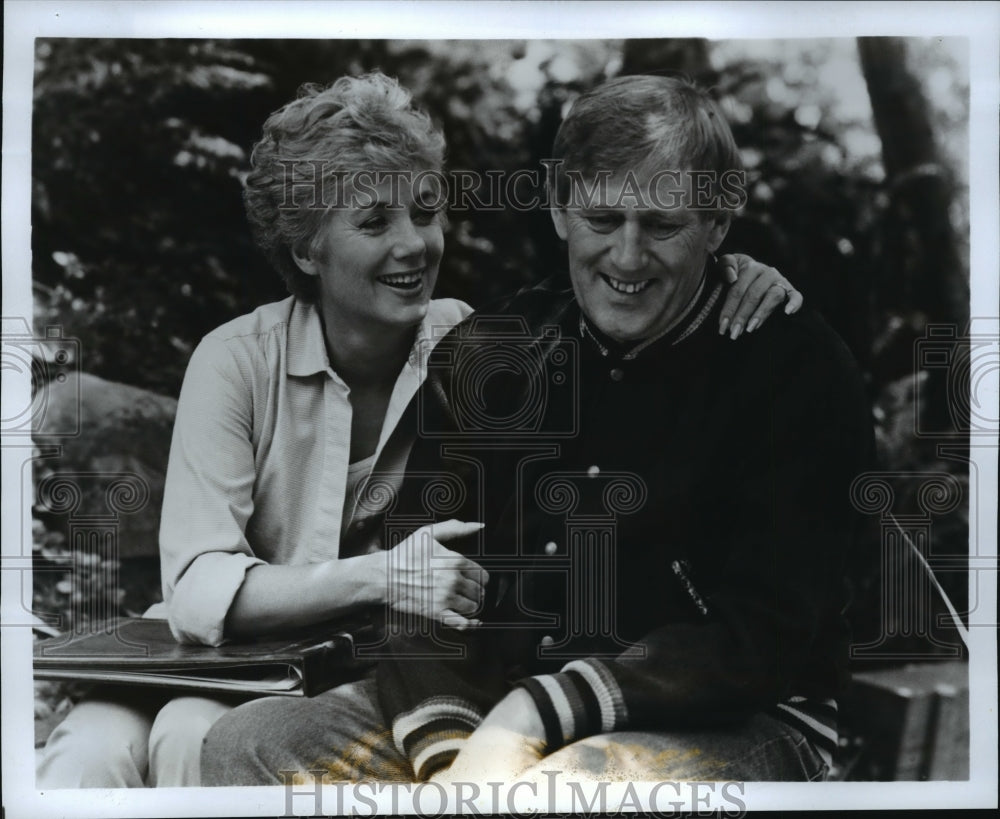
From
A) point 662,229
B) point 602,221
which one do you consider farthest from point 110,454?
point 662,229

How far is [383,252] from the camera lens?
13.4 ft

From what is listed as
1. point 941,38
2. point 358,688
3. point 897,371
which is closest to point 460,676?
point 358,688

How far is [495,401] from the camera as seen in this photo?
412 cm

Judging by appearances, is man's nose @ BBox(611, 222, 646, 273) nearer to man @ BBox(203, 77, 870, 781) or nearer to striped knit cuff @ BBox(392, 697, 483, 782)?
man @ BBox(203, 77, 870, 781)

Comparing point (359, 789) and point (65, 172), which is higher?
point (65, 172)

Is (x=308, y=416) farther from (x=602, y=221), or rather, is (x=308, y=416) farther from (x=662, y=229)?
(x=662, y=229)

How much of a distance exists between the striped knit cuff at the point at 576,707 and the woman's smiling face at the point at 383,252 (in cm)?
138

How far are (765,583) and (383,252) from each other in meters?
1.77

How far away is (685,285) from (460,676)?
Result: 158 centimetres

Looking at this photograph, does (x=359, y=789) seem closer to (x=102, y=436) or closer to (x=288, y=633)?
(x=288, y=633)

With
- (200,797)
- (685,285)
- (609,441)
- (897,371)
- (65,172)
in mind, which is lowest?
(200,797)

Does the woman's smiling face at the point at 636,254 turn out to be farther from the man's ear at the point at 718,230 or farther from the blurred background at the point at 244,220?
the blurred background at the point at 244,220

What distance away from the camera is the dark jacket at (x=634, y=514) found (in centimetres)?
403

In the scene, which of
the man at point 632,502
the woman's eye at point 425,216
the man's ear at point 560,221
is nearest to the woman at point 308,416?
the woman's eye at point 425,216
